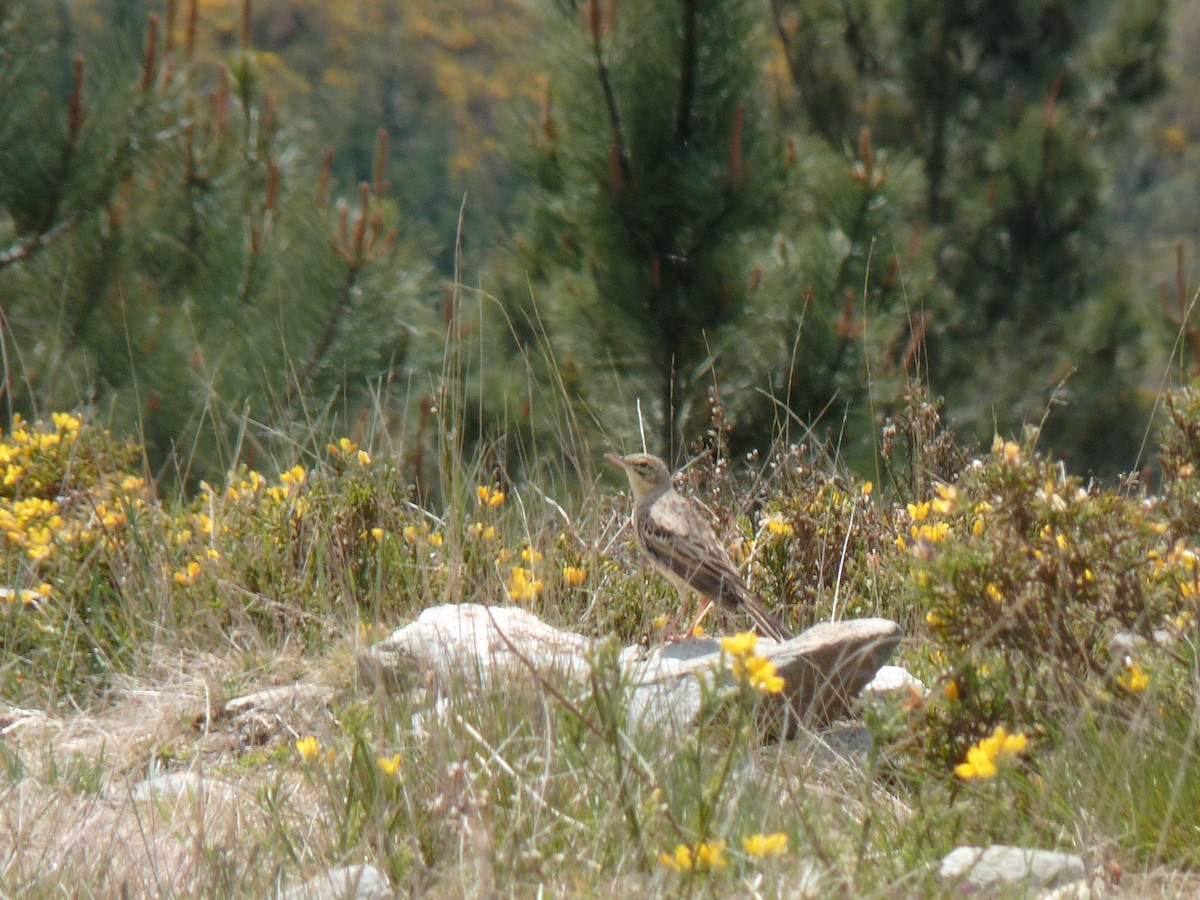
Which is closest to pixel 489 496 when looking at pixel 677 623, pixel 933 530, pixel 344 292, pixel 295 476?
pixel 295 476

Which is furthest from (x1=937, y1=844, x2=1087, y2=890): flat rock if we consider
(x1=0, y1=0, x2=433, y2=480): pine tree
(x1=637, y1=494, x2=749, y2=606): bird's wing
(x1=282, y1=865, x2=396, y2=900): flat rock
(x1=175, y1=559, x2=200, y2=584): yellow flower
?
(x1=0, y1=0, x2=433, y2=480): pine tree

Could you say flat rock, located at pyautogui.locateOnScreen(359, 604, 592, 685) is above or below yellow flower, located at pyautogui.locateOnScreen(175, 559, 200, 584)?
above

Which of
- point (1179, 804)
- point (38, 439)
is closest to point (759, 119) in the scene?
point (38, 439)

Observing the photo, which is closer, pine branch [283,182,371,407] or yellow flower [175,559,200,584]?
yellow flower [175,559,200,584]

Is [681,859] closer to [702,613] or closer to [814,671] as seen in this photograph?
[814,671]

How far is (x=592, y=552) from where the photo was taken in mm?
4660

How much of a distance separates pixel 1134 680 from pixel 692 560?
5.07 ft

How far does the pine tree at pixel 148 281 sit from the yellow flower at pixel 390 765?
12.4 ft

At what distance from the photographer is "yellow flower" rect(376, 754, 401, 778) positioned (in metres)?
2.64

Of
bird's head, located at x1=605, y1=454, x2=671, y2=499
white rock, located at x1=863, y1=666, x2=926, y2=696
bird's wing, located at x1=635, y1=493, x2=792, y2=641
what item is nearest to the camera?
white rock, located at x1=863, y1=666, x2=926, y2=696

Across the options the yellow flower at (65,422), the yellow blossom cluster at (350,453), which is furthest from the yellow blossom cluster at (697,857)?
the yellow flower at (65,422)

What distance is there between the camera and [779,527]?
456cm

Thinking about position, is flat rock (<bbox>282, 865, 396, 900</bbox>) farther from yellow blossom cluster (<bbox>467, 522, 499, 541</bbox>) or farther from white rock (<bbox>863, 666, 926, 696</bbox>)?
yellow blossom cluster (<bbox>467, 522, 499, 541</bbox>)

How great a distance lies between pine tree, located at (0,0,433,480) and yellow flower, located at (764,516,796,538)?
262 cm
